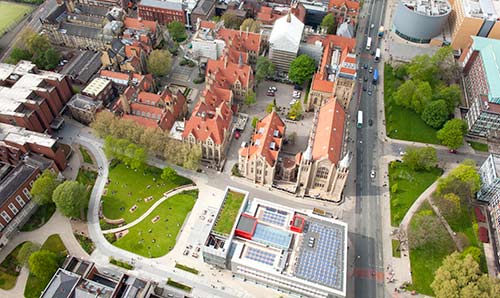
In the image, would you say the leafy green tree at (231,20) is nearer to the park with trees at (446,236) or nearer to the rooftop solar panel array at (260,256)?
the park with trees at (446,236)

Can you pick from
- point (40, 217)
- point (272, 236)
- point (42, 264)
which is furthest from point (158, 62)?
point (272, 236)

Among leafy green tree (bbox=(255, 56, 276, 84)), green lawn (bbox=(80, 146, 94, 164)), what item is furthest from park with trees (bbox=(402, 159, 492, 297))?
green lawn (bbox=(80, 146, 94, 164))

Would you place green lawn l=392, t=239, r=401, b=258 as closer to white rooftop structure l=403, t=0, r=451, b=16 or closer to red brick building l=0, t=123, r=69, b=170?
red brick building l=0, t=123, r=69, b=170

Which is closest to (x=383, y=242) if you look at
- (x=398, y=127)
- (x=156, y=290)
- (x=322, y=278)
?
(x=322, y=278)

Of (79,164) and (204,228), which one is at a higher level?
(79,164)

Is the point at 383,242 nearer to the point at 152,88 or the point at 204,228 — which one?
the point at 204,228

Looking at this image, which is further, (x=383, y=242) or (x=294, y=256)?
(x=383, y=242)
